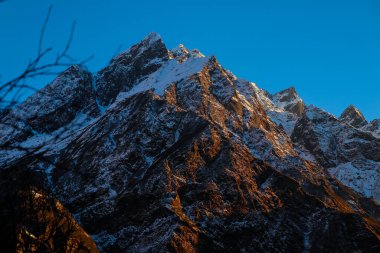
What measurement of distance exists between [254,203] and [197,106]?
2912 cm

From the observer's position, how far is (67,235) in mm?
5598

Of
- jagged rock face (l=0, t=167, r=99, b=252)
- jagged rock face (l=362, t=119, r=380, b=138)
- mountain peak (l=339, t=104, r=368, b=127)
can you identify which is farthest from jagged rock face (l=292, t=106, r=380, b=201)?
jagged rock face (l=0, t=167, r=99, b=252)

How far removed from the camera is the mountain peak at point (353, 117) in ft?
576

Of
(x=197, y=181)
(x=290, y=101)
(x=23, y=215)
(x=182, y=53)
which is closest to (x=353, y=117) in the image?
(x=290, y=101)

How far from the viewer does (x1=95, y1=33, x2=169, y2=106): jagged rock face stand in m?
125

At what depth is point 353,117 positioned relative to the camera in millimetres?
180125

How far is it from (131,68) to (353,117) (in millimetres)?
93588

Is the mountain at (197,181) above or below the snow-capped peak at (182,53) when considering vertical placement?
below

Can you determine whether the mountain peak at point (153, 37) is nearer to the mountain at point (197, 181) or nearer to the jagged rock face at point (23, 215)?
the mountain at point (197, 181)

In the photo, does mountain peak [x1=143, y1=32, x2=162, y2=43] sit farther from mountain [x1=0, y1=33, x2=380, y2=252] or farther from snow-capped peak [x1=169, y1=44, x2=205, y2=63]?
mountain [x1=0, y1=33, x2=380, y2=252]

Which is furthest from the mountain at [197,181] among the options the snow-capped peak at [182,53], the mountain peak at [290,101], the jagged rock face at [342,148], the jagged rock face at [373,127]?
the mountain peak at [290,101]

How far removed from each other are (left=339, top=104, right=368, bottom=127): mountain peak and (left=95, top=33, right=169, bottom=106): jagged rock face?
83.0 metres

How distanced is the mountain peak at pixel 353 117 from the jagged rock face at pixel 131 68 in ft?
272

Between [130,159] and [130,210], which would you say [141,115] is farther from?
[130,210]
